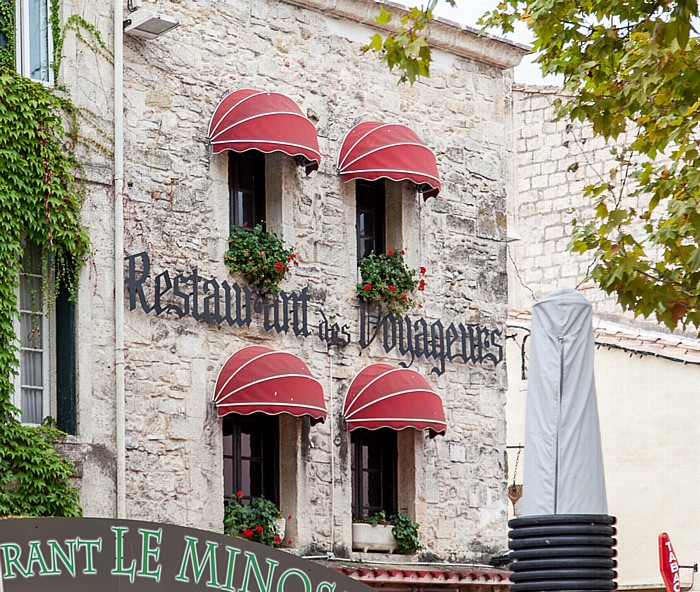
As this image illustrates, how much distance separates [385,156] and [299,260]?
148 cm

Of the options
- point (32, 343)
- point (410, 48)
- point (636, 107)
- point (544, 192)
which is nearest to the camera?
point (410, 48)

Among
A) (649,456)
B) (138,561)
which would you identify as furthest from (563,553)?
(649,456)

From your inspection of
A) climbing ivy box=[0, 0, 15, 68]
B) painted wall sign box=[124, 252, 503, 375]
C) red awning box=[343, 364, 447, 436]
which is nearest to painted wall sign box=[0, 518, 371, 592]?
painted wall sign box=[124, 252, 503, 375]

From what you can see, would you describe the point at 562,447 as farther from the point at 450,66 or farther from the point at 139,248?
the point at 450,66

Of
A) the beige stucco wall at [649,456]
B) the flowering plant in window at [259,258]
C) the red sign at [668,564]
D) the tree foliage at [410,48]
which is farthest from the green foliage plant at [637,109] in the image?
the beige stucco wall at [649,456]

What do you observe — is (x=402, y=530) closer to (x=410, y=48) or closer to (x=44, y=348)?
(x=44, y=348)

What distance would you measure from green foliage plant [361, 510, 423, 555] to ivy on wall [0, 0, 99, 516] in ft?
13.2

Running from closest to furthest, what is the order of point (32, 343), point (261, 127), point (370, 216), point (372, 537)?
point (32, 343)
point (261, 127)
point (372, 537)
point (370, 216)

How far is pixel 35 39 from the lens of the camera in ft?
44.1

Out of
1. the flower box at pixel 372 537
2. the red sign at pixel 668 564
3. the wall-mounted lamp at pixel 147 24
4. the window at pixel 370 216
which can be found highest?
the wall-mounted lamp at pixel 147 24

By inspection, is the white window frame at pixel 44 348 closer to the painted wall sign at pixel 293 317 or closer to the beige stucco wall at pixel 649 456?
the painted wall sign at pixel 293 317

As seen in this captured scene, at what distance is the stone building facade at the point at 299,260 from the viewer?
1363 cm

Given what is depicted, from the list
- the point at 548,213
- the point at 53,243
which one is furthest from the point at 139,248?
the point at 548,213

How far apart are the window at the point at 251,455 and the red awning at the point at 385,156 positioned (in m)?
2.87
